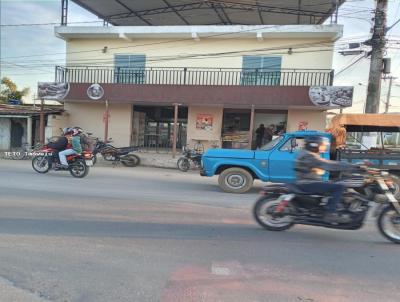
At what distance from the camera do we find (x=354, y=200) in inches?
225

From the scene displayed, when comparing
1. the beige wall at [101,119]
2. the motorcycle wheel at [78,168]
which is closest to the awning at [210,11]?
the beige wall at [101,119]

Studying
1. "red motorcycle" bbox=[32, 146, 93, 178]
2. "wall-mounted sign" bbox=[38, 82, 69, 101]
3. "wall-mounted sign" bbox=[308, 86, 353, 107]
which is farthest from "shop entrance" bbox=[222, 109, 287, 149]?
"red motorcycle" bbox=[32, 146, 93, 178]

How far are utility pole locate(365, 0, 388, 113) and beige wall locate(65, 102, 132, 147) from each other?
40.9ft

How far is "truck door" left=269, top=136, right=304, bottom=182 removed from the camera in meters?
9.99

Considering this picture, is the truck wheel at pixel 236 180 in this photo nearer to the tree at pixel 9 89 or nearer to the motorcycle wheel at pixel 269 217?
the motorcycle wheel at pixel 269 217

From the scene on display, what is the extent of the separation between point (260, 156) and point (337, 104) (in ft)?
27.7

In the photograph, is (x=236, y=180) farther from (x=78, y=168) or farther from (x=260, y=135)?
(x=260, y=135)

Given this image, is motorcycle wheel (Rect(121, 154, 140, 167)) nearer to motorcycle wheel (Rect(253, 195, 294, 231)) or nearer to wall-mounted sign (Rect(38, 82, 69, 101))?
wall-mounted sign (Rect(38, 82, 69, 101))

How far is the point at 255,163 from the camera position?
402 inches

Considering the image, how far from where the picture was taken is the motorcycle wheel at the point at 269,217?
20.4ft

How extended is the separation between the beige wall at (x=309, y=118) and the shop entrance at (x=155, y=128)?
6.21 meters

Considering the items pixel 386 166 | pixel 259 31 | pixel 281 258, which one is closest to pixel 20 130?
pixel 259 31

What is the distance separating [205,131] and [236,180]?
10.7 m

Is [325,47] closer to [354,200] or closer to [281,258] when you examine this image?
[354,200]
